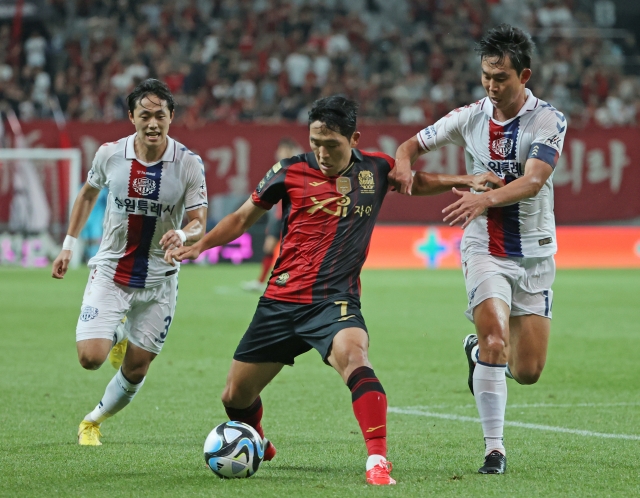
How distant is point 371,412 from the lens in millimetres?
4992

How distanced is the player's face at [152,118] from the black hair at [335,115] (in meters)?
1.43

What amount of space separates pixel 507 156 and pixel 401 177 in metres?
0.69

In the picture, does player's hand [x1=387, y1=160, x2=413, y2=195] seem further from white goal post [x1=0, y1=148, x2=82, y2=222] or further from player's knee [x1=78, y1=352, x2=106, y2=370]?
white goal post [x1=0, y1=148, x2=82, y2=222]

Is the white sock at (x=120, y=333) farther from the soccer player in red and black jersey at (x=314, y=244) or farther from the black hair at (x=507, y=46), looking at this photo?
the black hair at (x=507, y=46)

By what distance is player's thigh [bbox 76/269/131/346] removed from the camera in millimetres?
6488

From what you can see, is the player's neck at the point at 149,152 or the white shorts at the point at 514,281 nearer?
the white shorts at the point at 514,281

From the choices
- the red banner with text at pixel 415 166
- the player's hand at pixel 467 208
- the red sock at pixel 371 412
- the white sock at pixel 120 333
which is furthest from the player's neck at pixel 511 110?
the red banner with text at pixel 415 166

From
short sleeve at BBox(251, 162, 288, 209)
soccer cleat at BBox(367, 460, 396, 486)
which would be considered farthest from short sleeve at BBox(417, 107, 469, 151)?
soccer cleat at BBox(367, 460, 396, 486)

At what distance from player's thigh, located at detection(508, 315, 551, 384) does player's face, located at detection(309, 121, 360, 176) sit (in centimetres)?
144

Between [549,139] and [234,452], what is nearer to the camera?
[234,452]

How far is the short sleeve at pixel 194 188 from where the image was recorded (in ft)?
21.8

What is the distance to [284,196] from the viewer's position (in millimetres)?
5566

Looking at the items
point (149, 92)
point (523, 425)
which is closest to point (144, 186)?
point (149, 92)

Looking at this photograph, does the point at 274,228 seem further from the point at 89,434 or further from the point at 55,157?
the point at 89,434
